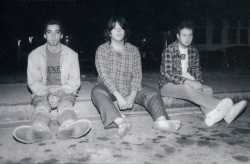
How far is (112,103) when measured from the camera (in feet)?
14.4

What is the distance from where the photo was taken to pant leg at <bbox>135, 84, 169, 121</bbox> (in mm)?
4473

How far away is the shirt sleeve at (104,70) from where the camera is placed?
15.3ft

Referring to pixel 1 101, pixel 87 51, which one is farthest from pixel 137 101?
pixel 87 51

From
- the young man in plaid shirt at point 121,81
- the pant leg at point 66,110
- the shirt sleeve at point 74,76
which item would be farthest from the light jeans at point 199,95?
the pant leg at point 66,110

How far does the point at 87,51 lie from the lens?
29.4 meters

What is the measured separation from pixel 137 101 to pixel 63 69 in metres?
1.34

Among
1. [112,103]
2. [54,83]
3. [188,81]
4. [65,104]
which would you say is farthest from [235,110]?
[54,83]

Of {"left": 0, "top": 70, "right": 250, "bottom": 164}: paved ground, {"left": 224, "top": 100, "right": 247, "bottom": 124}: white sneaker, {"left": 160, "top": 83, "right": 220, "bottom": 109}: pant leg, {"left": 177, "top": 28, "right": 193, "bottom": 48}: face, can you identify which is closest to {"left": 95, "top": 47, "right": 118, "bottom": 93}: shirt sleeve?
{"left": 0, "top": 70, "right": 250, "bottom": 164}: paved ground

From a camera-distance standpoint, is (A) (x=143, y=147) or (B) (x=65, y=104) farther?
(B) (x=65, y=104)

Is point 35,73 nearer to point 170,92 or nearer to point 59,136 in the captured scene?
point 59,136

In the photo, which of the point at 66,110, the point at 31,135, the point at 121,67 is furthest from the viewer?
the point at 121,67

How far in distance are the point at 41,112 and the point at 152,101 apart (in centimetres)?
167

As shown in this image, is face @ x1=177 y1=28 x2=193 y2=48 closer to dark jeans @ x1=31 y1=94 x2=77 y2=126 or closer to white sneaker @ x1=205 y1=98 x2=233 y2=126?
white sneaker @ x1=205 y1=98 x2=233 y2=126

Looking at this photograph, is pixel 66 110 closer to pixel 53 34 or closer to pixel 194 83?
pixel 53 34
